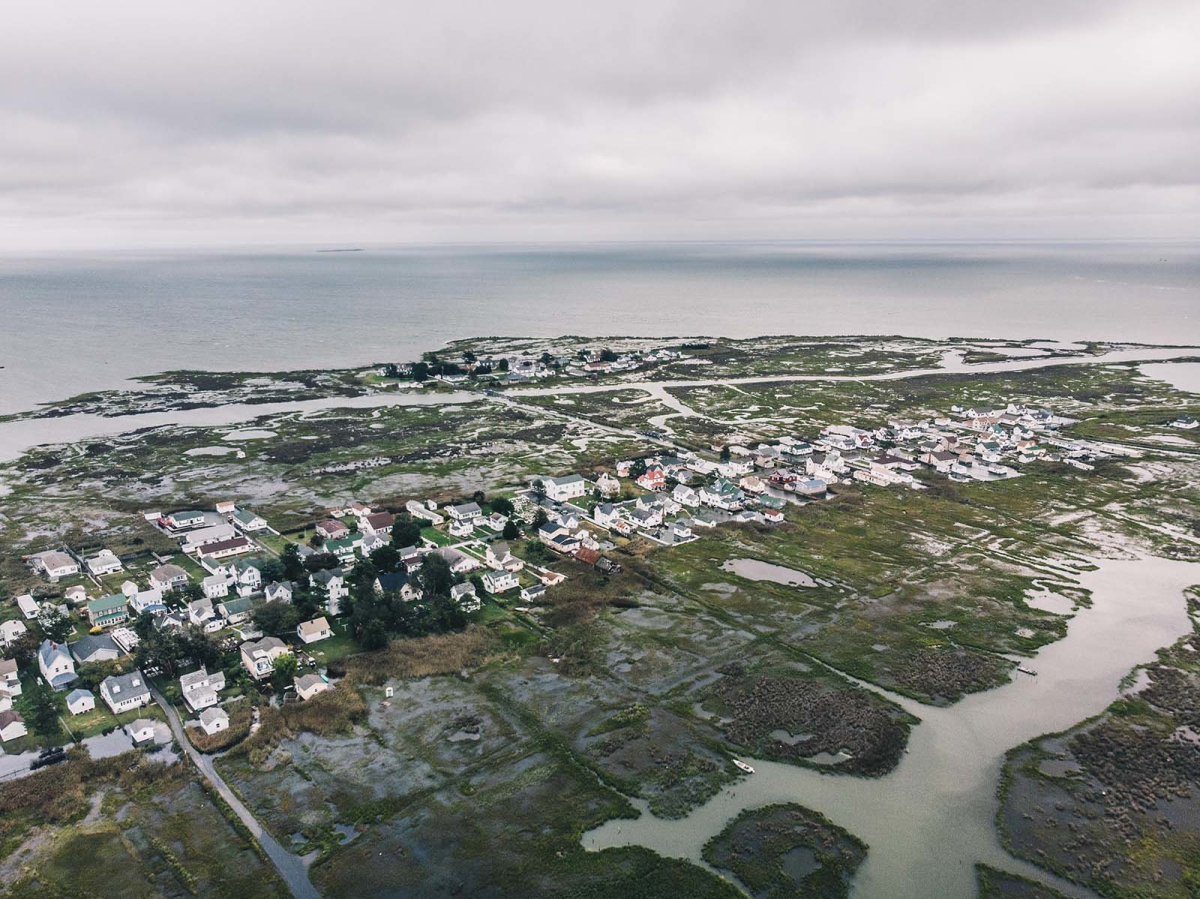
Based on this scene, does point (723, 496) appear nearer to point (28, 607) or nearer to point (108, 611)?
point (108, 611)

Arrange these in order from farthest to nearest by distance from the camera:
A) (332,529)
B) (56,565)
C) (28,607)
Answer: (332,529) < (56,565) < (28,607)

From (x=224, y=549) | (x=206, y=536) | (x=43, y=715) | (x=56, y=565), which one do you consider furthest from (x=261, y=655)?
(x=56, y=565)

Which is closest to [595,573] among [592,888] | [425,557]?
[425,557]

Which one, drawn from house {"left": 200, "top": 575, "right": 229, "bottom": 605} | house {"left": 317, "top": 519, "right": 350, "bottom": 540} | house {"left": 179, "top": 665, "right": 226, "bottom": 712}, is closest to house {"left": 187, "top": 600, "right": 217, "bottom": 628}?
house {"left": 200, "top": 575, "right": 229, "bottom": 605}

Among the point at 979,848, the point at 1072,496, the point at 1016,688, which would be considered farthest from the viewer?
the point at 1072,496

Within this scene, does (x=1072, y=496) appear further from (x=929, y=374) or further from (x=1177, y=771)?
(x=929, y=374)

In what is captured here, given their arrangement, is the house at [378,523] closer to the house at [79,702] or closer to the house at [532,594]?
the house at [532,594]

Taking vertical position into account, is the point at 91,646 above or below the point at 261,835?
above

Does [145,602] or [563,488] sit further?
[563,488]
